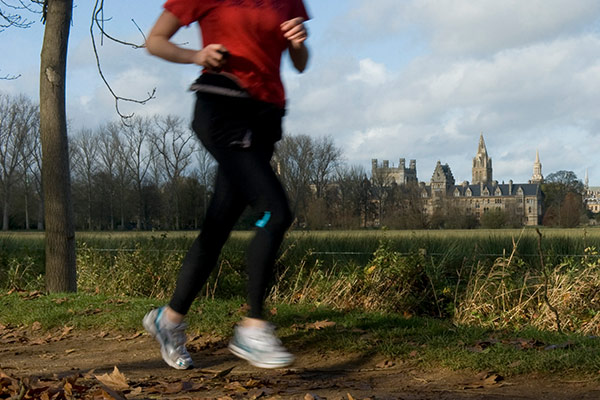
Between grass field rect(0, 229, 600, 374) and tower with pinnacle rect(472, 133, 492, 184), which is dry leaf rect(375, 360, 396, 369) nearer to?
grass field rect(0, 229, 600, 374)

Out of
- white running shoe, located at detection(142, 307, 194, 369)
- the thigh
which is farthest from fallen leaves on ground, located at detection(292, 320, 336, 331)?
the thigh

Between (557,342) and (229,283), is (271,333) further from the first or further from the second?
(229,283)

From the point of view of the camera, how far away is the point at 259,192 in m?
2.88

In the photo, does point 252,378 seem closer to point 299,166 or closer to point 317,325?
point 317,325

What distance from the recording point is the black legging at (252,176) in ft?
9.45

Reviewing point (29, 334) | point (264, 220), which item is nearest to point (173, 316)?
point (264, 220)

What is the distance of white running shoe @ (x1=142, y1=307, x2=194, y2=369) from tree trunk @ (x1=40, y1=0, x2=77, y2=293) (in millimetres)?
5034

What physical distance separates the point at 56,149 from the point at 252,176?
19.2 feet

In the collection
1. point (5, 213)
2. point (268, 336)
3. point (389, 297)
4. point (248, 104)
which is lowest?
point (389, 297)

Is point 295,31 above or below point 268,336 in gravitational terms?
above

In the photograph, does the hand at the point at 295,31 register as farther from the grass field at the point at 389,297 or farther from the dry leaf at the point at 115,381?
the grass field at the point at 389,297

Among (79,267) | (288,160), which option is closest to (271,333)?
(79,267)

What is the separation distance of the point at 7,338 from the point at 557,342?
4.37m

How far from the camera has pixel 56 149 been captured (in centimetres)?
799
